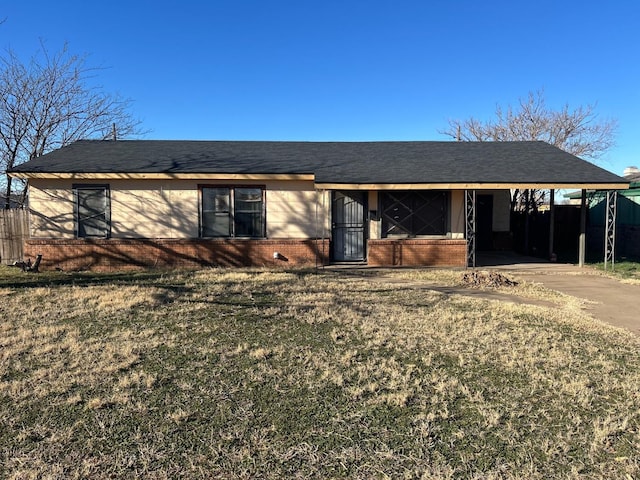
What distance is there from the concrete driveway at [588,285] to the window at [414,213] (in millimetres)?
1895

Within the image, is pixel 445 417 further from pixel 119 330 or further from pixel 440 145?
pixel 440 145

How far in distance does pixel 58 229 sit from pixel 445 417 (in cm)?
1268

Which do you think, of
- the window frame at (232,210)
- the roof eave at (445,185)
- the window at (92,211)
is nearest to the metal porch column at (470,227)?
the roof eave at (445,185)

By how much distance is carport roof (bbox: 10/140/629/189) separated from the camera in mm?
11852

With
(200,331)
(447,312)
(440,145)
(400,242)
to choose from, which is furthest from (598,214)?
(200,331)

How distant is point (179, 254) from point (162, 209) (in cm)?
140

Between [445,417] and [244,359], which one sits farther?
[244,359]

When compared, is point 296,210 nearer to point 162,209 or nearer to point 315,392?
point 162,209

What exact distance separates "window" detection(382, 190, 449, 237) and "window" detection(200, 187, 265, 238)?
371cm

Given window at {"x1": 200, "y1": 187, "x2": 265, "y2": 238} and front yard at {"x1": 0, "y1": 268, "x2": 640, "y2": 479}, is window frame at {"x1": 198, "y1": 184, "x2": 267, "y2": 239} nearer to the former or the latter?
window at {"x1": 200, "y1": 187, "x2": 265, "y2": 238}

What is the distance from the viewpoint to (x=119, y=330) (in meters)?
6.18

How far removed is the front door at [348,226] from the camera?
1317cm

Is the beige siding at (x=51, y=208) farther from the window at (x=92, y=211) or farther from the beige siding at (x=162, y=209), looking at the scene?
the window at (x=92, y=211)

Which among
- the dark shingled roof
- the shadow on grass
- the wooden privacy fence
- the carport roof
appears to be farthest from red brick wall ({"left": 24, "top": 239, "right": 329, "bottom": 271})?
the dark shingled roof
